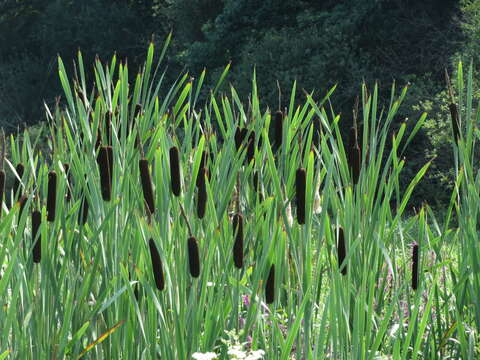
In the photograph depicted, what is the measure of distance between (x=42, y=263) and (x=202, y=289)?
38cm

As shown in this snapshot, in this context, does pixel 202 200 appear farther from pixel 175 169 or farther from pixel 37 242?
pixel 37 242

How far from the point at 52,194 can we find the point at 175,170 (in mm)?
302

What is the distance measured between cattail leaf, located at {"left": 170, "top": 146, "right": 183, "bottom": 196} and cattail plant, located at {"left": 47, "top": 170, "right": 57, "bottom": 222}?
259 millimetres

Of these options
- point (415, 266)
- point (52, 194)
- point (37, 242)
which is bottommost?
point (415, 266)

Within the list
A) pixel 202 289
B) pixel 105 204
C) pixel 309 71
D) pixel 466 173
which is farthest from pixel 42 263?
pixel 309 71

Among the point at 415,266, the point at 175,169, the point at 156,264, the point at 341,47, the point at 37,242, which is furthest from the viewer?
the point at 341,47

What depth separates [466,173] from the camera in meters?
2.00

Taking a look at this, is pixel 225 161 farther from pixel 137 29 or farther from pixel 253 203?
pixel 137 29

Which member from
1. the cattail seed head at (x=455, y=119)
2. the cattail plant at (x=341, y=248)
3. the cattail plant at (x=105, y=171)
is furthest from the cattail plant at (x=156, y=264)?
the cattail seed head at (x=455, y=119)

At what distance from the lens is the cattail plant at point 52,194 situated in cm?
170

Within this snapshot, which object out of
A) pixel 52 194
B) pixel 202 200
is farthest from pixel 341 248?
pixel 52 194

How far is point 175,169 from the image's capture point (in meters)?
1.66

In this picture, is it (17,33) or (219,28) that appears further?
(17,33)

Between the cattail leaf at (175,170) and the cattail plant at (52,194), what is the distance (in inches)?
10.2
